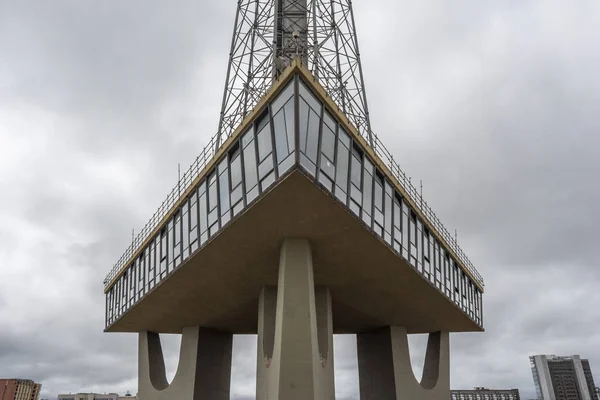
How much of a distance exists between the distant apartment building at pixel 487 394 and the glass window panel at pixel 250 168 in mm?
165509

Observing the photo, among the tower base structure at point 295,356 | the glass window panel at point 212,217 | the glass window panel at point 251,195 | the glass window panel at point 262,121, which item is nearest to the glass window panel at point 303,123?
the glass window panel at point 262,121

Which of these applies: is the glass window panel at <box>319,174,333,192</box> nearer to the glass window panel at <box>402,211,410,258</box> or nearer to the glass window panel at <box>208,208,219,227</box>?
the glass window panel at <box>208,208,219,227</box>

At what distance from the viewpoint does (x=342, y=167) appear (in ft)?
77.7

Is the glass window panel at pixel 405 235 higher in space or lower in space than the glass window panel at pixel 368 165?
lower

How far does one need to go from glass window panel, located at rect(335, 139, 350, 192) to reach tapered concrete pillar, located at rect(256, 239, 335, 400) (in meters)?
3.10

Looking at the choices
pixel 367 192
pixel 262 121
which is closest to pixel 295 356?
pixel 367 192

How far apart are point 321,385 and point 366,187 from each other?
8739mm

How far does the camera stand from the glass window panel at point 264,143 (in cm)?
2253

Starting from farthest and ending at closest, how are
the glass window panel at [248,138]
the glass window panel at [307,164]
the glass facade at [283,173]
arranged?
1. the glass window panel at [248,138]
2. the glass facade at [283,173]
3. the glass window panel at [307,164]

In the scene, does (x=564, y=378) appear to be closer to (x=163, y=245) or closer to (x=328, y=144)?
(x=163, y=245)

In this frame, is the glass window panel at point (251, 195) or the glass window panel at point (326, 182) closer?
the glass window panel at point (326, 182)

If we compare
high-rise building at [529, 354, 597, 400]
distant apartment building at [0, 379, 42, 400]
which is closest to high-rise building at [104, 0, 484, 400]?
distant apartment building at [0, 379, 42, 400]

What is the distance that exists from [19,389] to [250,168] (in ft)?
587

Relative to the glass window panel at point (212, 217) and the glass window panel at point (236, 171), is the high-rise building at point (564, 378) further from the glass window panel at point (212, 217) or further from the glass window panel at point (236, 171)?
the glass window panel at point (236, 171)
